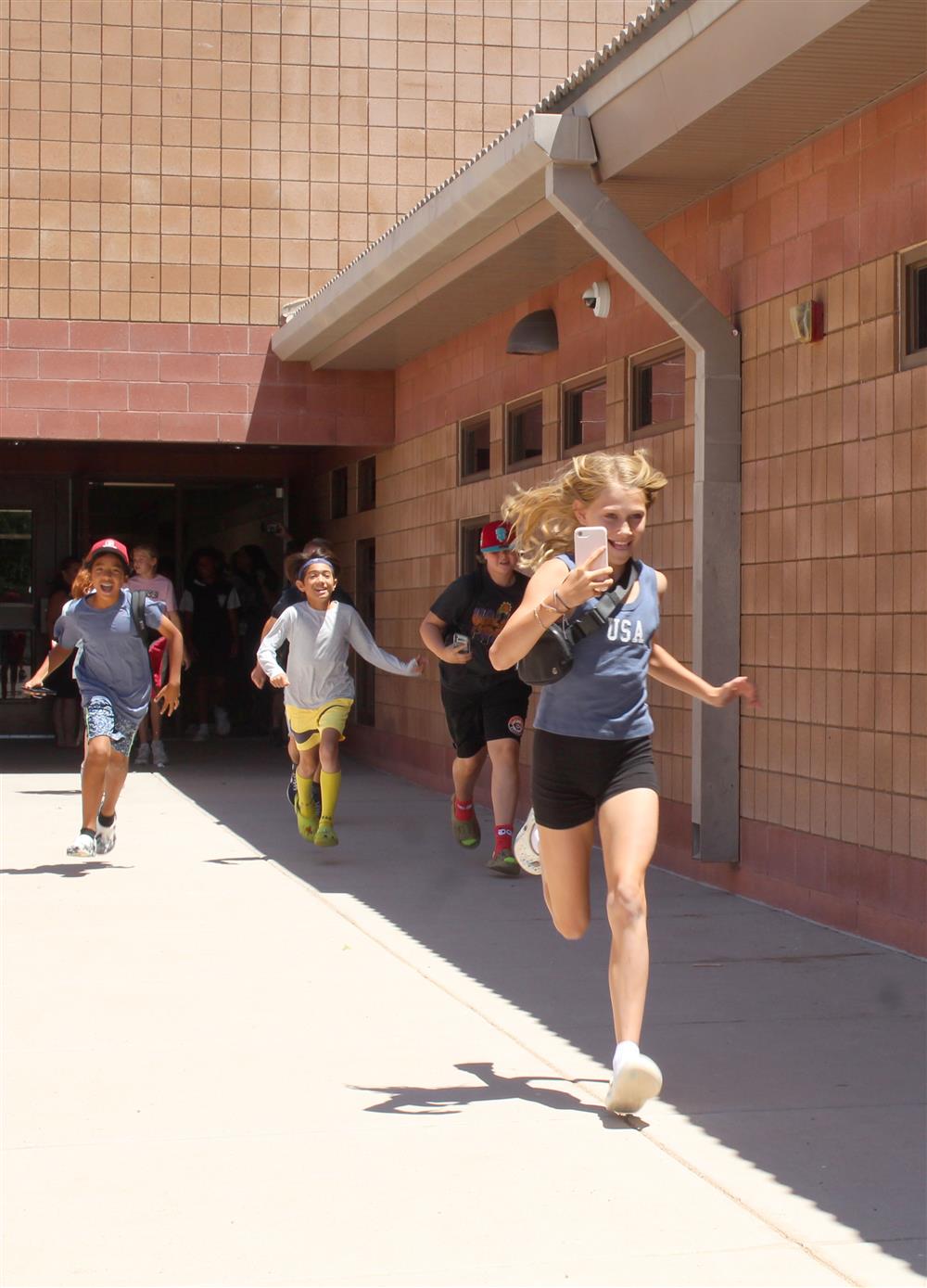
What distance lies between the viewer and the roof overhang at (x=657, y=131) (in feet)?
23.1

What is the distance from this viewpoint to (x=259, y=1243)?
4.11m

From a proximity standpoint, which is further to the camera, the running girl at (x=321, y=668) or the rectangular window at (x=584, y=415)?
the rectangular window at (x=584, y=415)

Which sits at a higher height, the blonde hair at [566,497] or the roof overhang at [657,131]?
the roof overhang at [657,131]

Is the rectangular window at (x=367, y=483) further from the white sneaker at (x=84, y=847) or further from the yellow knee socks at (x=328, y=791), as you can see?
the white sneaker at (x=84, y=847)

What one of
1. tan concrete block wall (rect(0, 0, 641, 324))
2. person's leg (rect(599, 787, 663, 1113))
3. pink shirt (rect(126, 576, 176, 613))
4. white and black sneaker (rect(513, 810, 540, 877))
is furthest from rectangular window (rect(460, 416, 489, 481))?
person's leg (rect(599, 787, 663, 1113))

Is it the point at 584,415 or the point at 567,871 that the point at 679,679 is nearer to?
the point at 567,871

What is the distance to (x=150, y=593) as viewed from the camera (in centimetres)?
1462

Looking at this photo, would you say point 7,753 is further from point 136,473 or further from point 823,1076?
point 823,1076

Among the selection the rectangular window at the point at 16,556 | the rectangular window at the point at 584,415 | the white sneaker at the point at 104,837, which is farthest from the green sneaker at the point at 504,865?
the rectangular window at the point at 16,556

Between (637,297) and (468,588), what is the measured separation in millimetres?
1957

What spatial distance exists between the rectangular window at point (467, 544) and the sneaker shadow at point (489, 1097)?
841 centimetres

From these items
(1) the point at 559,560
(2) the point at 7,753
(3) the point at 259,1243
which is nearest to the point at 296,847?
(1) the point at 559,560

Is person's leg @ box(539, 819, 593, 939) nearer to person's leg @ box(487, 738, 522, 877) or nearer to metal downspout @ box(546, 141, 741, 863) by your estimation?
metal downspout @ box(546, 141, 741, 863)

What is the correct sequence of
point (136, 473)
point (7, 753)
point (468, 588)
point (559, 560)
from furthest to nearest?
1. point (136, 473)
2. point (7, 753)
3. point (468, 588)
4. point (559, 560)
